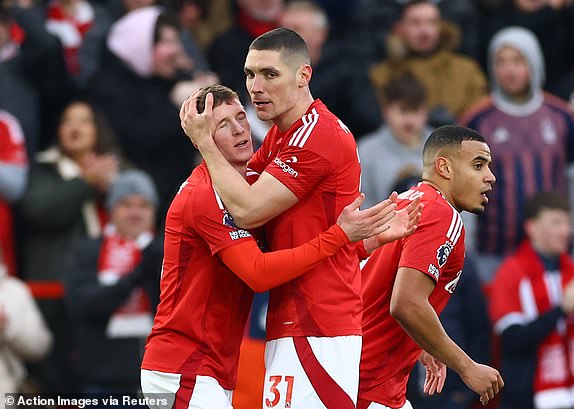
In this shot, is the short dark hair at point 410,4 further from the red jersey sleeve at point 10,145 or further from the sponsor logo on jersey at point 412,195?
the sponsor logo on jersey at point 412,195

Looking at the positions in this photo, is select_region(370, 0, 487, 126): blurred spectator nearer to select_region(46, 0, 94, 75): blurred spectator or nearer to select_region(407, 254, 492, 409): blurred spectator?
select_region(407, 254, 492, 409): blurred spectator

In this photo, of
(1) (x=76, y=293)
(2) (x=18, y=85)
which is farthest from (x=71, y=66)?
(1) (x=76, y=293)

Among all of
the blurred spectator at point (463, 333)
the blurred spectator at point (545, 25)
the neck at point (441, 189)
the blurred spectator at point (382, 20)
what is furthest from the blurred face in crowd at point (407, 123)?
the neck at point (441, 189)

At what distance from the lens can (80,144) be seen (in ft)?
37.7

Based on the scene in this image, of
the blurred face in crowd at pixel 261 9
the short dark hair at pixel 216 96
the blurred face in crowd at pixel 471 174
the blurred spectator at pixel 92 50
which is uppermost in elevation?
the blurred face in crowd at pixel 261 9

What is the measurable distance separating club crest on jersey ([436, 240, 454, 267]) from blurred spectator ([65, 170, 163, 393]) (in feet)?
12.2

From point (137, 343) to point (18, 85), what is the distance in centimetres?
254

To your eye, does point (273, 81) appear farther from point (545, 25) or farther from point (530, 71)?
point (545, 25)

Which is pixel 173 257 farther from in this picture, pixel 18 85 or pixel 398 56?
pixel 398 56

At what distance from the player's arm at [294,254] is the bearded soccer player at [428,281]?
14.3 inches

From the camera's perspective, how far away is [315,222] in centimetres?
703

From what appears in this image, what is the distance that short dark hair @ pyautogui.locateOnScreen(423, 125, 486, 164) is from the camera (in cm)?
739

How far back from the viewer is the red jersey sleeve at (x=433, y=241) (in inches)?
280

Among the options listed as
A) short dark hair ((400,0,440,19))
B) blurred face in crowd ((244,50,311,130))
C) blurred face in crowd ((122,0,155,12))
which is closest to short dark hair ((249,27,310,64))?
blurred face in crowd ((244,50,311,130))
